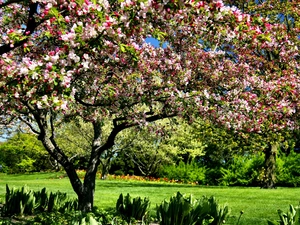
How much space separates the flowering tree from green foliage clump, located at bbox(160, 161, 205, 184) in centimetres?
1998

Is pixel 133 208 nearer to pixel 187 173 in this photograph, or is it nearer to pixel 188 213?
pixel 188 213

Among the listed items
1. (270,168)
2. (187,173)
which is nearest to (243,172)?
(187,173)

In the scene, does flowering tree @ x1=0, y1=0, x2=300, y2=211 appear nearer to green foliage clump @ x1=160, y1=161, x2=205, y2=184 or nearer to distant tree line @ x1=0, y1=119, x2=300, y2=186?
distant tree line @ x1=0, y1=119, x2=300, y2=186

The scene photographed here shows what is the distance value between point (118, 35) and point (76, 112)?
15.4 ft

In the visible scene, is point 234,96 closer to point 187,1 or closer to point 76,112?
point 76,112

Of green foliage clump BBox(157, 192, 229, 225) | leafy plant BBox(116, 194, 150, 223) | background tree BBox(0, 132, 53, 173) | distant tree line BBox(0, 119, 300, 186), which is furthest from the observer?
background tree BBox(0, 132, 53, 173)

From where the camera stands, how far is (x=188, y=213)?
242 inches

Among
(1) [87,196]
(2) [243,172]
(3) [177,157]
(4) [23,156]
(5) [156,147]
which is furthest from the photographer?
(4) [23,156]

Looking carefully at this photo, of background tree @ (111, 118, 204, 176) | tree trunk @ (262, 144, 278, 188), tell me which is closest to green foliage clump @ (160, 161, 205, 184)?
background tree @ (111, 118, 204, 176)

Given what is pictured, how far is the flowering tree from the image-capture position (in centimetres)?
Result: 403

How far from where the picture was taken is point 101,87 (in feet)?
24.5

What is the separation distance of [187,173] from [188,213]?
25763mm

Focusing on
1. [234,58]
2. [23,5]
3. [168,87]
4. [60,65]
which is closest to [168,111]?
[168,87]

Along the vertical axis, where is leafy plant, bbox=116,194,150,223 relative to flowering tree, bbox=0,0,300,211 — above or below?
below
